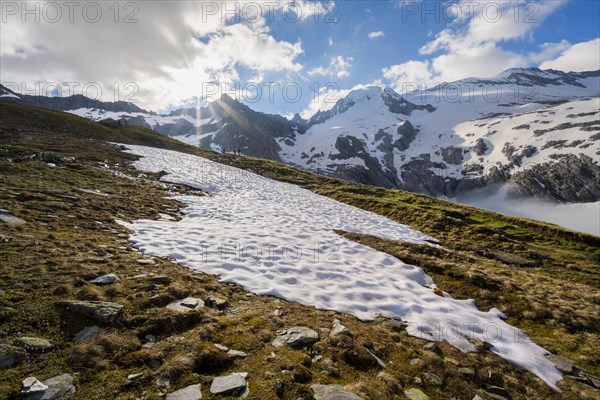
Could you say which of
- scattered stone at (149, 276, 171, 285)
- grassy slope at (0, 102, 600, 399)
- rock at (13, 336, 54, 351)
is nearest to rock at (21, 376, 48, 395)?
grassy slope at (0, 102, 600, 399)

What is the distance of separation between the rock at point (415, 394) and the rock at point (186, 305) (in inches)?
219

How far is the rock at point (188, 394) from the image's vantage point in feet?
16.8

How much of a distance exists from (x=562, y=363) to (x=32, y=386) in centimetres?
1379

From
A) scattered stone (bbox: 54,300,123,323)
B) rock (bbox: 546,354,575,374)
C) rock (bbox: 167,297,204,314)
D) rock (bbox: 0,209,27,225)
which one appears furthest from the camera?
rock (bbox: 0,209,27,225)

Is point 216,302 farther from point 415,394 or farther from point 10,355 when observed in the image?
point 415,394

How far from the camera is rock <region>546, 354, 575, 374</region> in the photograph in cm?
920

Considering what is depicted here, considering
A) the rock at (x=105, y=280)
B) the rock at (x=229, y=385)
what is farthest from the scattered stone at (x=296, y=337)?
the rock at (x=105, y=280)

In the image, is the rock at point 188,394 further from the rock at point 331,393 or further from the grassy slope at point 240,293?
the rock at point 331,393

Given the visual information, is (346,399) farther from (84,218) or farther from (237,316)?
(84,218)

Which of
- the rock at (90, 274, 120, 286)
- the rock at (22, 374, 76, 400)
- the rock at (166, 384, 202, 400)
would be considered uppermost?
the rock at (90, 274, 120, 286)

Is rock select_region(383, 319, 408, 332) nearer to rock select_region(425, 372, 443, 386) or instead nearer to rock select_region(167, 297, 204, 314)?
rock select_region(425, 372, 443, 386)

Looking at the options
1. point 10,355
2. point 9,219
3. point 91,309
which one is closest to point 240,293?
point 91,309

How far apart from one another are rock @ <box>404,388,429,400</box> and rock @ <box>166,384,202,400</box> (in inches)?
171

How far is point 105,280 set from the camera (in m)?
8.69
